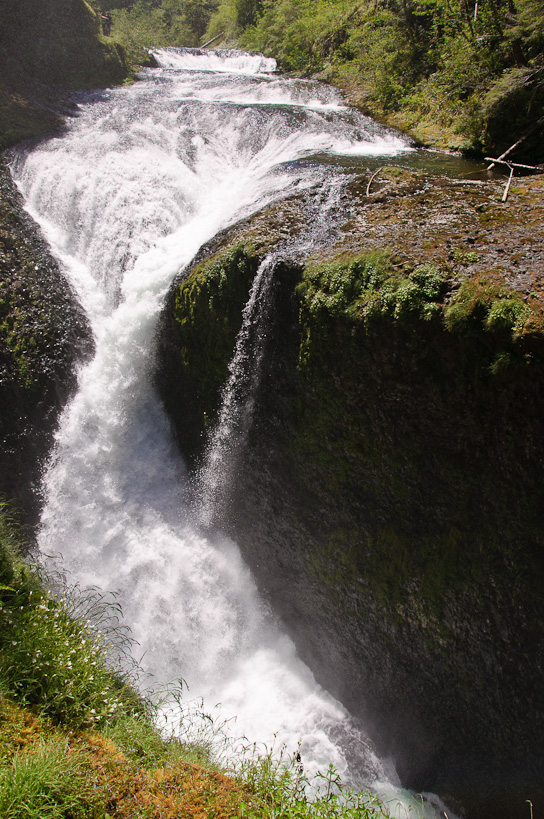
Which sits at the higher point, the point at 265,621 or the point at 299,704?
the point at 265,621

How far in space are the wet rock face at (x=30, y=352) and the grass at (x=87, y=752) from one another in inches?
141

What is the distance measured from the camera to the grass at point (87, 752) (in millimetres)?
3045

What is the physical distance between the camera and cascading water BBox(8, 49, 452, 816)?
686cm

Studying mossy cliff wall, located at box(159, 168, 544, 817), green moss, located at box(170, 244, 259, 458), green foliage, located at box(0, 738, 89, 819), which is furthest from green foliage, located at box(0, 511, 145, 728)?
green moss, located at box(170, 244, 259, 458)

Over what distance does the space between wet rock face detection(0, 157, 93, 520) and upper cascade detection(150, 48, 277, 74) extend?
1637cm

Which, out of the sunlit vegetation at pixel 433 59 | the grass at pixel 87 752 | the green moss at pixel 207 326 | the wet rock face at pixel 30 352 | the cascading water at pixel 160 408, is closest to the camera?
the grass at pixel 87 752

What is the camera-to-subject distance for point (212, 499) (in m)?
7.98

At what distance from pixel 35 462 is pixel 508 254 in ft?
27.0

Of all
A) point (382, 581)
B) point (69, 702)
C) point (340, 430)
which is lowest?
point (69, 702)

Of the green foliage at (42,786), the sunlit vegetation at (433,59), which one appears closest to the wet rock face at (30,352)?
the green foliage at (42,786)

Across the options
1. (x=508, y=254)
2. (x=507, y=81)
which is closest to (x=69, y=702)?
(x=508, y=254)

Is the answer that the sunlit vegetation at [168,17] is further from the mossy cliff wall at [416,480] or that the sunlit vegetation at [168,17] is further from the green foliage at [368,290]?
the mossy cliff wall at [416,480]

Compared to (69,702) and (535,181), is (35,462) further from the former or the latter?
(535,181)

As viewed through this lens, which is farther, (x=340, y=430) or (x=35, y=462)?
(x=35, y=462)
